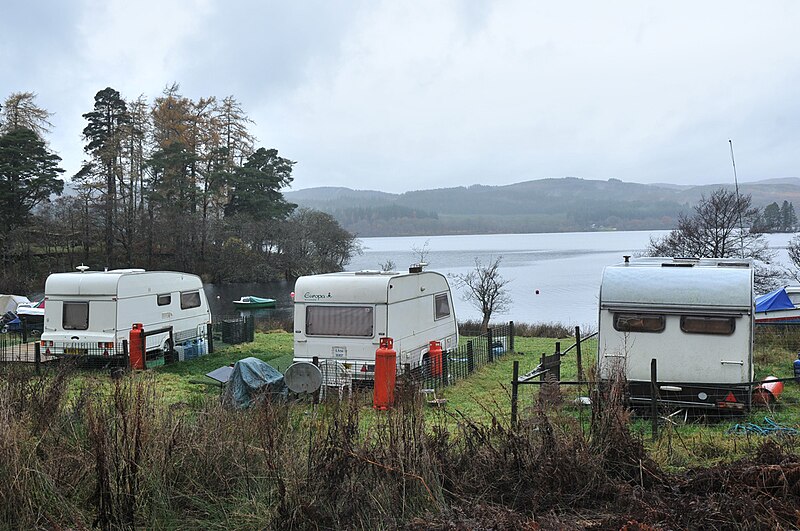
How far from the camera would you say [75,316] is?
16.6m

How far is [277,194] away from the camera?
206 feet

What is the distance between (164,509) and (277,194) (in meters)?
58.6

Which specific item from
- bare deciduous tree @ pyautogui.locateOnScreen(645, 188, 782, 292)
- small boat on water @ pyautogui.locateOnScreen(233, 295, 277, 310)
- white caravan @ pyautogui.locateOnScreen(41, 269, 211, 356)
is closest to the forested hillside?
small boat on water @ pyautogui.locateOnScreen(233, 295, 277, 310)

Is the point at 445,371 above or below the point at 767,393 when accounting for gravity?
below

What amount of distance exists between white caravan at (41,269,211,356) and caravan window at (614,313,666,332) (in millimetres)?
11424

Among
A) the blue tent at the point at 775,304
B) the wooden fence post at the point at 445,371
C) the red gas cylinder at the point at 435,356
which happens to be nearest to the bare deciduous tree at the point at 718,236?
the blue tent at the point at 775,304

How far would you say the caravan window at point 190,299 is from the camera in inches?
750

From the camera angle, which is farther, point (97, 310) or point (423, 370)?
point (97, 310)

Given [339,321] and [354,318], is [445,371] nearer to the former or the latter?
[354,318]

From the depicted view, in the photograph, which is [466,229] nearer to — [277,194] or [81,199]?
[277,194]

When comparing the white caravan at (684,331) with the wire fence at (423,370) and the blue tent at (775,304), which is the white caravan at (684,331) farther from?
the blue tent at (775,304)

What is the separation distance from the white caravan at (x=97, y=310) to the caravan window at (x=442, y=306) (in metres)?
7.27

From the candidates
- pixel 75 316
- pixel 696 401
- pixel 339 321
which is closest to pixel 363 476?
pixel 696 401

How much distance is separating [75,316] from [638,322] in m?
13.0
